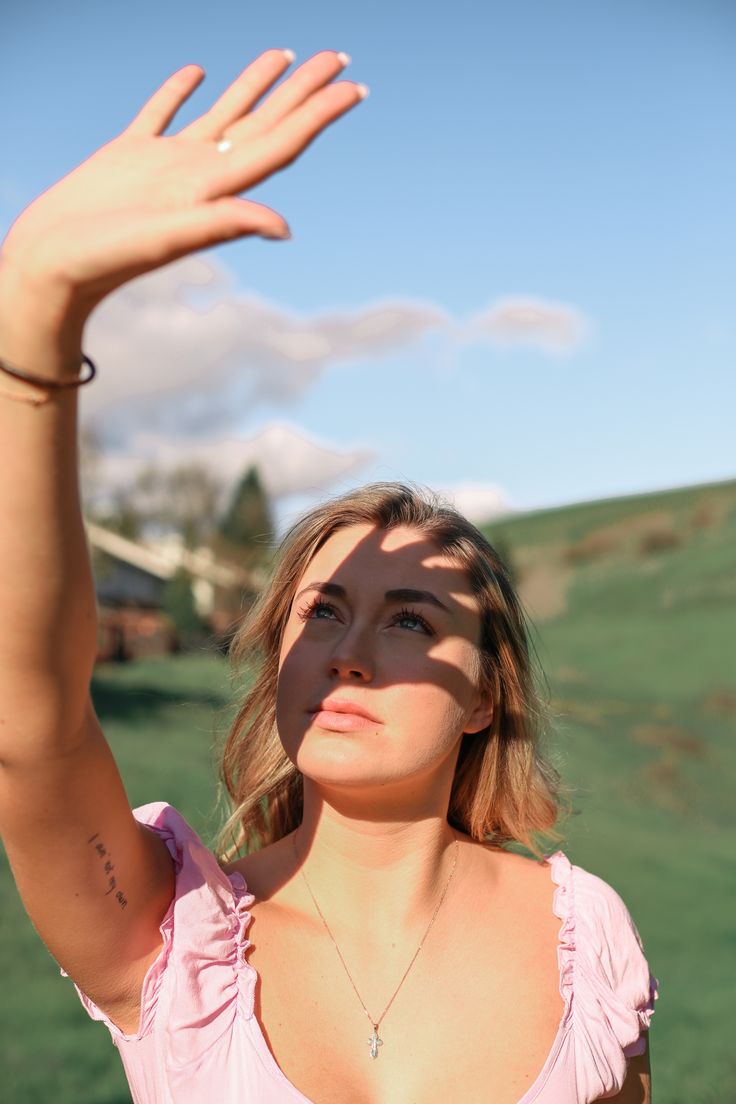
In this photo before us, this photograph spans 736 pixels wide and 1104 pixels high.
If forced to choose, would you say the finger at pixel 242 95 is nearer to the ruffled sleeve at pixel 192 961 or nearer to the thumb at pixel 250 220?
the thumb at pixel 250 220

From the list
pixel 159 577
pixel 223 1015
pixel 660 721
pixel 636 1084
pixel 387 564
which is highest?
pixel 387 564

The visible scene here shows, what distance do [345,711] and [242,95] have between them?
0.98 meters

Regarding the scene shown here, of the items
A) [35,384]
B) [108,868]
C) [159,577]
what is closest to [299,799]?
→ [108,868]

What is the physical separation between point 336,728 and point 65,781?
0.54 meters

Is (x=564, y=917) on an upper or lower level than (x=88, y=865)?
lower

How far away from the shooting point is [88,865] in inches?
55.6

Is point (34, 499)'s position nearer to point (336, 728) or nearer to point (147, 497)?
point (336, 728)

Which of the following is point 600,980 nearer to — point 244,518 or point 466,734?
point 466,734

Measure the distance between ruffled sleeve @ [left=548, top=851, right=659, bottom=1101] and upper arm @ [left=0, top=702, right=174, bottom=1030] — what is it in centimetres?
77

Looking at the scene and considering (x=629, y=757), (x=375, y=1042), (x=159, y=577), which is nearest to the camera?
(x=375, y=1042)

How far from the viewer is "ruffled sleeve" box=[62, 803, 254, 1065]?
1576mm

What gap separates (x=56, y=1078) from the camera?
4262mm

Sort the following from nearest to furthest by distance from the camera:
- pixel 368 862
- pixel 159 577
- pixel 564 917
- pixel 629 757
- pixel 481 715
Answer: pixel 368 862
pixel 564 917
pixel 481 715
pixel 629 757
pixel 159 577

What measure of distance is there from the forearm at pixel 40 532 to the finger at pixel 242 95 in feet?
0.76
